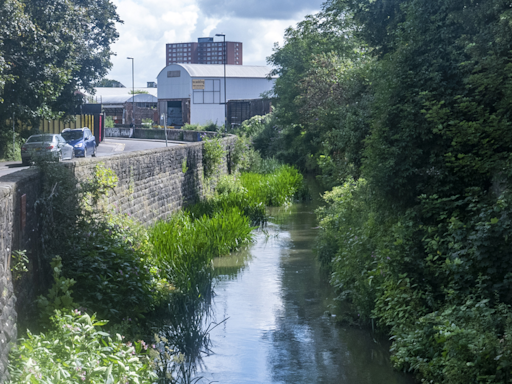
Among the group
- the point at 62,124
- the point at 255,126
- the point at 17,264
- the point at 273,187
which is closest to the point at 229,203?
the point at 273,187

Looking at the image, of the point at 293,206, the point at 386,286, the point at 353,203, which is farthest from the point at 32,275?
the point at 293,206

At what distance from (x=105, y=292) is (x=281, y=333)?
266 cm

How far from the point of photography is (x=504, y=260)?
614 centimetres

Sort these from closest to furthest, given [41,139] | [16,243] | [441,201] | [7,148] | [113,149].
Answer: [16,243], [441,201], [41,139], [7,148], [113,149]

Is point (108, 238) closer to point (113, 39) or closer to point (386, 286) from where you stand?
point (386, 286)

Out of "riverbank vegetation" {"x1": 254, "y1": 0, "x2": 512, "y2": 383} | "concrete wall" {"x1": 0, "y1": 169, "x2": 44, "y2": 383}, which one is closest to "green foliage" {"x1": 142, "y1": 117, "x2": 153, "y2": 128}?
"riverbank vegetation" {"x1": 254, "y1": 0, "x2": 512, "y2": 383}

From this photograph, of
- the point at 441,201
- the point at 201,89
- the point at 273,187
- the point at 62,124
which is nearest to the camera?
the point at 441,201

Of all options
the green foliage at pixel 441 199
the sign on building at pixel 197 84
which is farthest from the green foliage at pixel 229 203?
the sign on building at pixel 197 84

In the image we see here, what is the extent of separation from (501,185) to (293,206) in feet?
46.4

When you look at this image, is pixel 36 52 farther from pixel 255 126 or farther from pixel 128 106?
pixel 128 106

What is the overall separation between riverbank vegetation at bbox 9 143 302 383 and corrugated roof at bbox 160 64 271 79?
55603mm

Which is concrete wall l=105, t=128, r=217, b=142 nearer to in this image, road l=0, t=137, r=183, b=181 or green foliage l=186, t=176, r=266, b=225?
road l=0, t=137, r=183, b=181

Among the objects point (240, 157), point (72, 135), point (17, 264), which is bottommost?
point (17, 264)

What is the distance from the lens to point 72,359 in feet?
17.0
